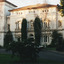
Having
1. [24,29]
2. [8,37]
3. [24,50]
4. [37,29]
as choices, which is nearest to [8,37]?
[8,37]

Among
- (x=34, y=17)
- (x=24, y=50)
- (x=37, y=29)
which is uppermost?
(x=34, y=17)

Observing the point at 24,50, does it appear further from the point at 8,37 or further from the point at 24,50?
the point at 8,37

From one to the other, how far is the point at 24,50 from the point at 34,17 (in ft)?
98.9

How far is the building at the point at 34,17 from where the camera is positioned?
149 feet

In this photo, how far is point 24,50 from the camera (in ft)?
58.0

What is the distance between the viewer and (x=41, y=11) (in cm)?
4675

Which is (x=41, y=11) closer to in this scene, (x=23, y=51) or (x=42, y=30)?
(x=42, y=30)

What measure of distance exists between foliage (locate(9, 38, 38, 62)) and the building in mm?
26931

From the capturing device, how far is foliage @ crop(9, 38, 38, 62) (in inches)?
695

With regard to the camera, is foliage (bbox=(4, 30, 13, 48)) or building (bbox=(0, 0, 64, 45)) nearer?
building (bbox=(0, 0, 64, 45))

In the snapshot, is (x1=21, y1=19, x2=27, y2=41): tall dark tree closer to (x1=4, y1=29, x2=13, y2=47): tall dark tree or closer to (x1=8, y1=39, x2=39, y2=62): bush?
(x1=4, y1=29, x2=13, y2=47): tall dark tree

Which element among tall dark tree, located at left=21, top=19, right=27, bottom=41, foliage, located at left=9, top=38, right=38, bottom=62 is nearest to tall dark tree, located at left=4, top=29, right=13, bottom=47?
tall dark tree, located at left=21, top=19, right=27, bottom=41

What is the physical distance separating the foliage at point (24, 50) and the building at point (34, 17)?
26931mm

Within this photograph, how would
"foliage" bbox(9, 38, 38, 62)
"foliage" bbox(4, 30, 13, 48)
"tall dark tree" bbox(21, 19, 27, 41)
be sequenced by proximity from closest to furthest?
"foliage" bbox(9, 38, 38, 62) < "tall dark tree" bbox(21, 19, 27, 41) < "foliage" bbox(4, 30, 13, 48)
